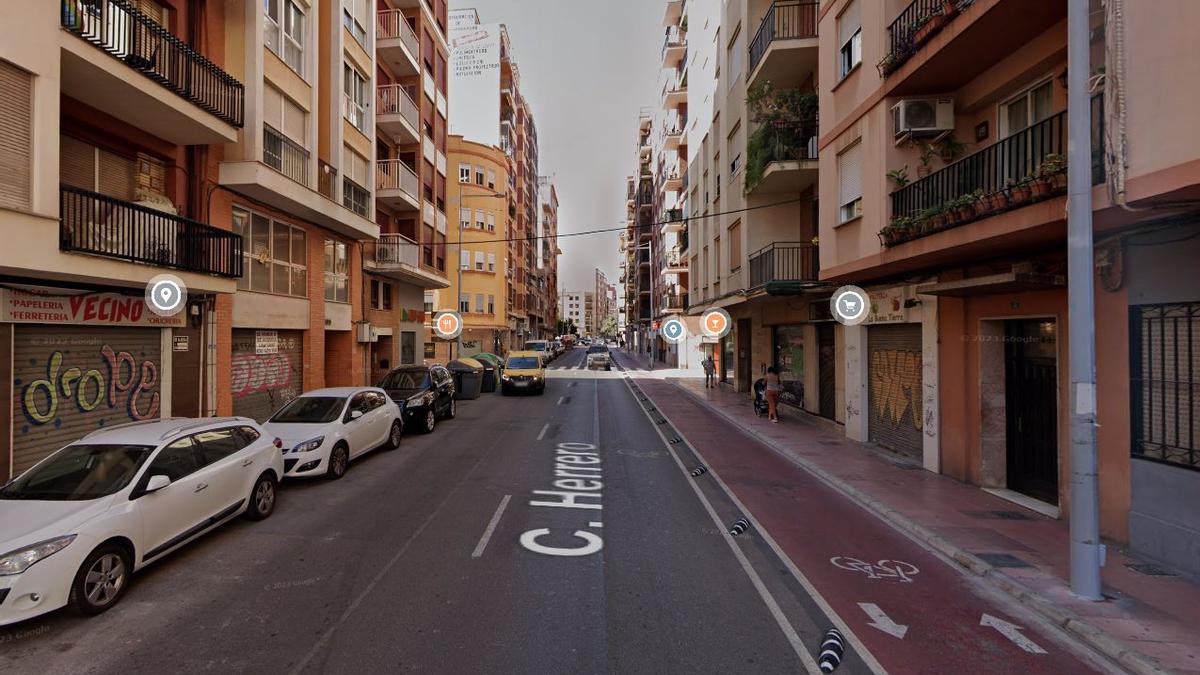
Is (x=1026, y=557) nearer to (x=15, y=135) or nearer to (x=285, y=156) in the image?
(x=15, y=135)

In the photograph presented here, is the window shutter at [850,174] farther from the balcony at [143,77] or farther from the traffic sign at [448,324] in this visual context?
the traffic sign at [448,324]

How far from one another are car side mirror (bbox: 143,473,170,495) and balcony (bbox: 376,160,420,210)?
1708cm

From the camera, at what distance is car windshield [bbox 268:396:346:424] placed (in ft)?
30.8

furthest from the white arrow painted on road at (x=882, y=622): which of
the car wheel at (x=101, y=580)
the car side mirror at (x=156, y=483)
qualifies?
the car side mirror at (x=156, y=483)

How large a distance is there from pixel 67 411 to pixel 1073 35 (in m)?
14.4

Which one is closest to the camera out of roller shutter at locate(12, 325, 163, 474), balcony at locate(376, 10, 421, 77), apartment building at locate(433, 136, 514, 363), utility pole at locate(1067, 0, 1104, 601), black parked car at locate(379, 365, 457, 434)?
utility pole at locate(1067, 0, 1104, 601)

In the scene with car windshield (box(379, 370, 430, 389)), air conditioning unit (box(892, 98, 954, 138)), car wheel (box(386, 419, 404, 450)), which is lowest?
car wheel (box(386, 419, 404, 450))

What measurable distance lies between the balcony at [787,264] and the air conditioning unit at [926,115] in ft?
17.5

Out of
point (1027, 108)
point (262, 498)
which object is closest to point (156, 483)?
point (262, 498)

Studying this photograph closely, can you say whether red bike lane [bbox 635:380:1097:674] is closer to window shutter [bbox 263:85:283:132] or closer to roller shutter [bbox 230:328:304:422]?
roller shutter [bbox 230:328:304:422]

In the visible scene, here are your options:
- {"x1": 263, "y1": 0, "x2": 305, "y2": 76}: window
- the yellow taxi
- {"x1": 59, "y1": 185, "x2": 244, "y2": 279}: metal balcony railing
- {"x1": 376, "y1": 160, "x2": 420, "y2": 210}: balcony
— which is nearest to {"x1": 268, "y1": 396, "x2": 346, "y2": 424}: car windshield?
{"x1": 59, "y1": 185, "x2": 244, "y2": 279}: metal balcony railing

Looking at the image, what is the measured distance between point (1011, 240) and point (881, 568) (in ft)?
15.6

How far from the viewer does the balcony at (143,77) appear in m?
7.99

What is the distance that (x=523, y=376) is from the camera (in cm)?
2264
